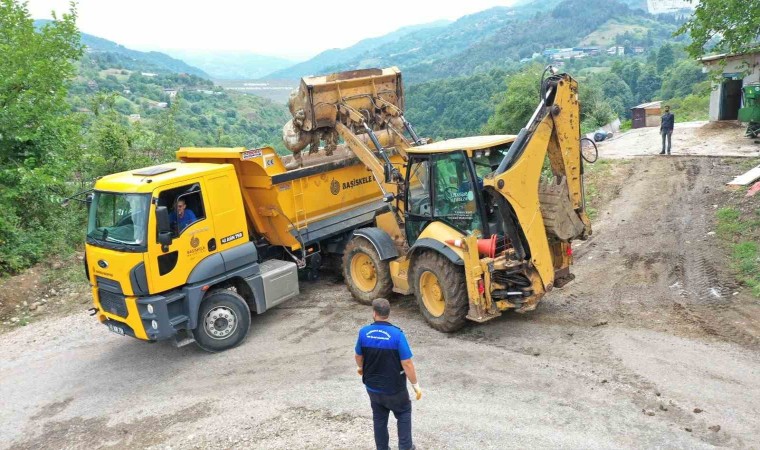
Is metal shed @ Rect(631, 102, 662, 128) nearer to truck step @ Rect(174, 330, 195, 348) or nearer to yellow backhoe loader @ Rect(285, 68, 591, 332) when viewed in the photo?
yellow backhoe loader @ Rect(285, 68, 591, 332)

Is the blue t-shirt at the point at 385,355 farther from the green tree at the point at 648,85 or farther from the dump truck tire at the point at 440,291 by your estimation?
the green tree at the point at 648,85

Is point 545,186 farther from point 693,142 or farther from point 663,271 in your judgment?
point 693,142

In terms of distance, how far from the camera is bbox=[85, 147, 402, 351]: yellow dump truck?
6887mm

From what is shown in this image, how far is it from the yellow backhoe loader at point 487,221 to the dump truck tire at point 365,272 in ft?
0.07

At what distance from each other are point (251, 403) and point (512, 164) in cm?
396

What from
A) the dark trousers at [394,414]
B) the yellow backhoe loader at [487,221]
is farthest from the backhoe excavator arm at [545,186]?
the dark trousers at [394,414]

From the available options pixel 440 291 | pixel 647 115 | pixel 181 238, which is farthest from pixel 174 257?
pixel 647 115

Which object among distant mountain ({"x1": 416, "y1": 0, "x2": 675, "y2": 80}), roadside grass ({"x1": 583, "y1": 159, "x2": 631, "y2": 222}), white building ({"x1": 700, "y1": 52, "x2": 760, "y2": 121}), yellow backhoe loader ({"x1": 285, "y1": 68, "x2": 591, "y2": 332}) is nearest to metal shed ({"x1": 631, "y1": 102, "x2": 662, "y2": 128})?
white building ({"x1": 700, "y1": 52, "x2": 760, "y2": 121})

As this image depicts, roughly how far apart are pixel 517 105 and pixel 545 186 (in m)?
23.1

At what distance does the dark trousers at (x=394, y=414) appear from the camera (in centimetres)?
452

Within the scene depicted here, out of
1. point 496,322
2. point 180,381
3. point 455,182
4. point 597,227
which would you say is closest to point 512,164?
point 455,182

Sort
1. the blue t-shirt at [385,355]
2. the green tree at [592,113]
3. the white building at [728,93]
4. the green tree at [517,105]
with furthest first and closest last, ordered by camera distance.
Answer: the green tree at [517,105] → the green tree at [592,113] → the white building at [728,93] → the blue t-shirt at [385,355]

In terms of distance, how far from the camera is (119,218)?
7090 mm

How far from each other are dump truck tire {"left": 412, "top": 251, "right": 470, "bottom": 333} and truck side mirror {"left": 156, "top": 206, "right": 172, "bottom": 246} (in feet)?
10.2
